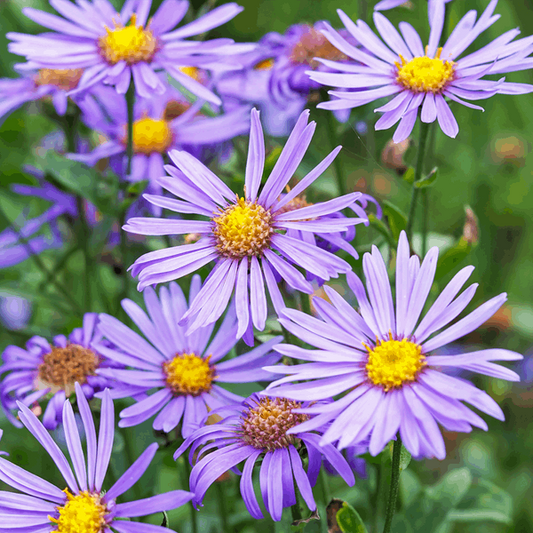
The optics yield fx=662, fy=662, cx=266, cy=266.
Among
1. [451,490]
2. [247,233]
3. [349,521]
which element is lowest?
[349,521]

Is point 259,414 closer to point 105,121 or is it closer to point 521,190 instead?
point 105,121

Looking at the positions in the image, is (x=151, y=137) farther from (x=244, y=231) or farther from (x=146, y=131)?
(x=244, y=231)

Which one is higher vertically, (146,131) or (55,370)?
(146,131)

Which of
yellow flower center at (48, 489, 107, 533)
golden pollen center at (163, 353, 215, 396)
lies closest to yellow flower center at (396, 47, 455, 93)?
golden pollen center at (163, 353, 215, 396)

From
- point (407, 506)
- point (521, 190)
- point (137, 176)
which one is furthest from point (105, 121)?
point (521, 190)

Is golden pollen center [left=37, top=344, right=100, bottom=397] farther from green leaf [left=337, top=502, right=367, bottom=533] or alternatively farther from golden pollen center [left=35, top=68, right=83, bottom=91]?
golden pollen center [left=35, top=68, right=83, bottom=91]

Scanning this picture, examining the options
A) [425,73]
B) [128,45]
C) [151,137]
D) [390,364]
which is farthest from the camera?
[151,137]

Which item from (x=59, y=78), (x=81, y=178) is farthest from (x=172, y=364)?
(x=59, y=78)
